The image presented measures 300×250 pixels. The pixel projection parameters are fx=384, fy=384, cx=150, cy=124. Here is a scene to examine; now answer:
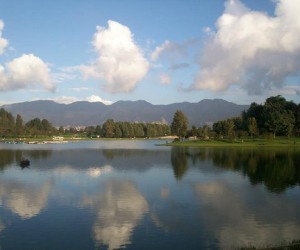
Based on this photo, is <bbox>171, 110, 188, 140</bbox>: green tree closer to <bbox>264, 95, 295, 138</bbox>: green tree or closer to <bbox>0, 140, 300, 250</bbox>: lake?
<bbox>264, 95, 295, 138</bbox>: green tree

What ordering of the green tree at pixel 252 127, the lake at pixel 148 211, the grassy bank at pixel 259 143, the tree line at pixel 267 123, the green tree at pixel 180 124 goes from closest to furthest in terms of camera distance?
the lake at pixel 148 211 < the grassy bank at pixel 259 143 < the tree line at pixel 267 123 < the green tree at pixel 252 127 < the green tree at pixel 180 124

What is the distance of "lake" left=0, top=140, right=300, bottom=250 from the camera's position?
2442cm

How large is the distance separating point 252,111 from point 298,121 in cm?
2408

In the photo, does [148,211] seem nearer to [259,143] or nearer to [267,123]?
[259,143]

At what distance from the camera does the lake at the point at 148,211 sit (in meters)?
24.4

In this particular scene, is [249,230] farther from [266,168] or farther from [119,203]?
[266,168]

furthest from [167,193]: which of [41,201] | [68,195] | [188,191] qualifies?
[41,201]

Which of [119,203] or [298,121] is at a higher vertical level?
[298,121]

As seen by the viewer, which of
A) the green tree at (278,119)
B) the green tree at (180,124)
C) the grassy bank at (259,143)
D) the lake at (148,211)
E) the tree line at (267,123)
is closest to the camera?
the lake at (148,211)

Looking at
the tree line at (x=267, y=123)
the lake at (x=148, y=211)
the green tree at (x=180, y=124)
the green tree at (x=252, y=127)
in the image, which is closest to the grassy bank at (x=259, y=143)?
the tree line at (x=267, y=123)

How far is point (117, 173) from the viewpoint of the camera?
58188mm

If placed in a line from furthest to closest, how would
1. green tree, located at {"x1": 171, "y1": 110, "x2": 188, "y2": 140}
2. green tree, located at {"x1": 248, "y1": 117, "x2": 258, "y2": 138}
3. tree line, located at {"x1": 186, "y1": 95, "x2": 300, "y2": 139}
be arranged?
green tree, located at {"x1": 171, "y1": 110, "x2": 188, "y2": 140} → green tree, located at {"x1": 248, "y1": 117, "x2": 258, "y2": 138} → tree line, located at {"x1": 186, "y1": 95, "x2": 300, "y2": 139}

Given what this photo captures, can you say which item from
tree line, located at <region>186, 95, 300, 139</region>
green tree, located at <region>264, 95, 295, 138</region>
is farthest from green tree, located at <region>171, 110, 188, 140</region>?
green tree, located at <region>264, 95, 295, 138</region>

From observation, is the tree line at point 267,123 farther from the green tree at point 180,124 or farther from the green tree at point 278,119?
the green tree at point 180,124
